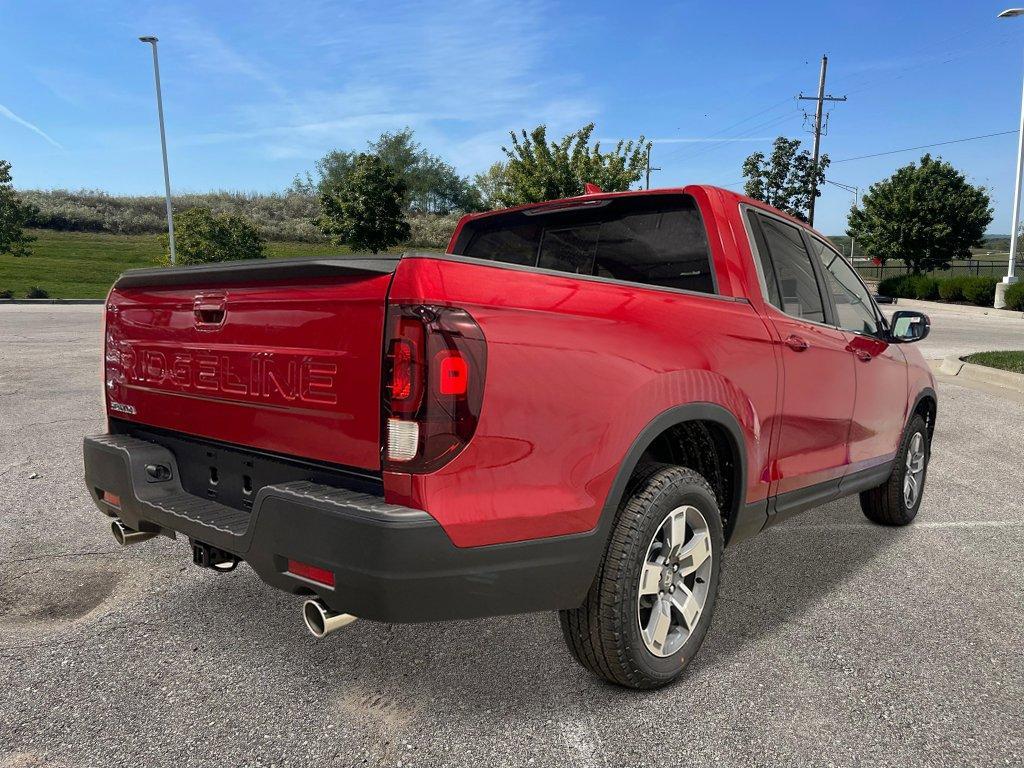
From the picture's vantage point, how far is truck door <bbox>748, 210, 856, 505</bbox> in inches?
133

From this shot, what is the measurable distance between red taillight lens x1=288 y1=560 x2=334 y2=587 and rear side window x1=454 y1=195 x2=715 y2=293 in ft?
6.22

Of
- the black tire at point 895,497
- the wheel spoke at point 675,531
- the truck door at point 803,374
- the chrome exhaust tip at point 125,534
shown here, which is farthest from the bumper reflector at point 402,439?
the black tire at point 895,497

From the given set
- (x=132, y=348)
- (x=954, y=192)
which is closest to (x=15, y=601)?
(x=132, y=348)

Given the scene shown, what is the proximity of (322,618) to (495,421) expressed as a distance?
30.7 inches

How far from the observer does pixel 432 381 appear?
2.06 metres

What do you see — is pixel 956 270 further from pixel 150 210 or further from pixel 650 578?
pixel 150 210

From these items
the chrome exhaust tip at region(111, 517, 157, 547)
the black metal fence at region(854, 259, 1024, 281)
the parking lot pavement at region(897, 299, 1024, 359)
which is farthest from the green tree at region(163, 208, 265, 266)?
the black metal fence at region(854, 259, 1024, 281)

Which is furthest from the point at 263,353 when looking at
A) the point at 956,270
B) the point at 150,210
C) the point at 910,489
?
the point at 150,210

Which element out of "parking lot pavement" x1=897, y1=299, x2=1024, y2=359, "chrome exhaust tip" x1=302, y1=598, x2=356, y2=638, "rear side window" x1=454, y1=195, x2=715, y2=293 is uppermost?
"rear side window" x1=454, y1=195, x2=715, y2=293

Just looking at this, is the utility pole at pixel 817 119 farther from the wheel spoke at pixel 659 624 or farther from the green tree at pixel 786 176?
the wheel spoke at pixel 659 624

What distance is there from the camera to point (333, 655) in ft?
9.80

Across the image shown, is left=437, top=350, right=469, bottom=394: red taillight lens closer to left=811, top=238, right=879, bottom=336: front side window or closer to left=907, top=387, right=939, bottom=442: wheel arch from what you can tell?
left=811, top=238, right=879, bottom=336: front side window

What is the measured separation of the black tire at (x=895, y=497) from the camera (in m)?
4.66

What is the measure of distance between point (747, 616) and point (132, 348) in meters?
2.87
